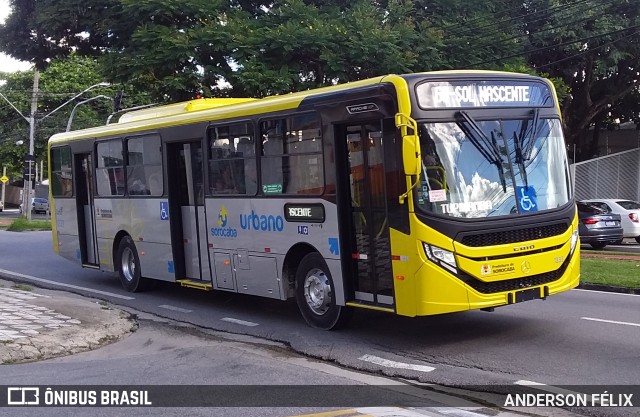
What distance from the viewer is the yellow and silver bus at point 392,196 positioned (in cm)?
867

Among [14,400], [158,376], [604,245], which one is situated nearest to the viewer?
[14,400]

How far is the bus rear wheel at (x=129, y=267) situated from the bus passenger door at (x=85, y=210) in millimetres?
1043

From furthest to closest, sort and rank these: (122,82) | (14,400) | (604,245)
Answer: (604,245), (122,82), (14,400)

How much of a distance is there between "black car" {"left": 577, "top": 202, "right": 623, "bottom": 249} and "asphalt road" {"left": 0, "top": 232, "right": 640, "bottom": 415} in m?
10.4

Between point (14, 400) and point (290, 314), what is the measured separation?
17.6 ft

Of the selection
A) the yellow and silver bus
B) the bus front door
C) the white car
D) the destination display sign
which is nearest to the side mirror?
the yellow and silver bus

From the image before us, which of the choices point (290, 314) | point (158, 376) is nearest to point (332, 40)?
point (290, 314)

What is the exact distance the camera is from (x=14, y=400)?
7008mm

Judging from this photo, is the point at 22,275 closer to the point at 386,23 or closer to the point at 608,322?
the point at 386,23

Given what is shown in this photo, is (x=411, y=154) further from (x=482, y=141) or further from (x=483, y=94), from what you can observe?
(x=483, y=94)

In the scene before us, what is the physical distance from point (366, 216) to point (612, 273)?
7499 millimetres

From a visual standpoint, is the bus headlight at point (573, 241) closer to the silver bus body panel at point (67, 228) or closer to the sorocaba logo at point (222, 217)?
the sorocaba logo at point (222, 217)

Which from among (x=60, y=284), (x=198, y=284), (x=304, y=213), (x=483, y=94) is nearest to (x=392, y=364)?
(x=304, y=213)

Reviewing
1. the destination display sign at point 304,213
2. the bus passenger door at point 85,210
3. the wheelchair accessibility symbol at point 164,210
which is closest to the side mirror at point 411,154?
the destination display sign at point 304,213
